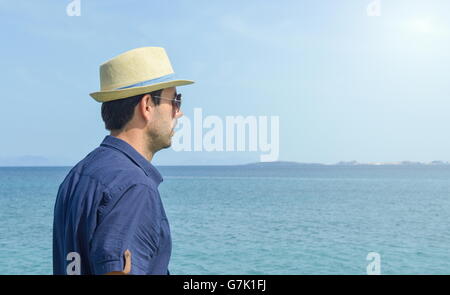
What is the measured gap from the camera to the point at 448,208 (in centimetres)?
4775

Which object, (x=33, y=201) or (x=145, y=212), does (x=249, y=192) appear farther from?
(x=145, y=212)

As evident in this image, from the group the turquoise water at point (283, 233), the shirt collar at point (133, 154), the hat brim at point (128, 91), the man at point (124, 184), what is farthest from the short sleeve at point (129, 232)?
the turquoise water at point (283, 233)

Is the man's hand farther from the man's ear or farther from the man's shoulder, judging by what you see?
the man's ear

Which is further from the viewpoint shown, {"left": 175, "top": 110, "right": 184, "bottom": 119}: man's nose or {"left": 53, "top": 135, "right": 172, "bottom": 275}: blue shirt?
{"left": 175, "top": 110, "right": 184, "bottom": 119}: man's nose

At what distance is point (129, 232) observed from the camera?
158cm

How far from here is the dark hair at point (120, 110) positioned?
192 cm

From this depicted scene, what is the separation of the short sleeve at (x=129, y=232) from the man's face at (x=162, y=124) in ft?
1.04

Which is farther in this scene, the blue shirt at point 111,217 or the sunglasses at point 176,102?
the sunglasses at point 176,102

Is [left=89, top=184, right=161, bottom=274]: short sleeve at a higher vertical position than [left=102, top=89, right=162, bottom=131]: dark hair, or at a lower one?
lower

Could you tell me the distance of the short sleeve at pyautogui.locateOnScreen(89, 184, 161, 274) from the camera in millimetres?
1560

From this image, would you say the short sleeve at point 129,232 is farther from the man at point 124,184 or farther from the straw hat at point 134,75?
the straw hat at point 134,75

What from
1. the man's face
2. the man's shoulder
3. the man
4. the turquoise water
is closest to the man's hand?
the man
